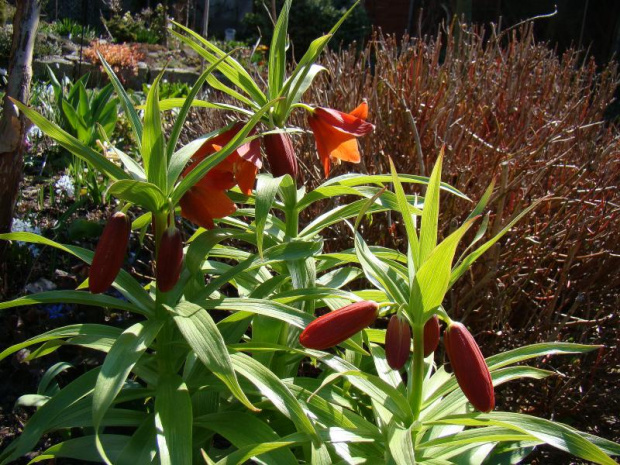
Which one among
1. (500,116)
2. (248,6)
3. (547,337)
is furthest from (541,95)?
(248,6)

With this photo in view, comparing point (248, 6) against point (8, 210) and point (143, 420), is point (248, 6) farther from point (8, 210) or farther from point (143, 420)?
point (143, 420)

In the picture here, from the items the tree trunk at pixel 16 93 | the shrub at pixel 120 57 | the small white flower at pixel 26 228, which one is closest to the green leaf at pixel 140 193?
the tree trunk at pixel 16 93

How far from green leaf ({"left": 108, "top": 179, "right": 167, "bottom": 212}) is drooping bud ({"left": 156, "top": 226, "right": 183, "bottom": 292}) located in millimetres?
51

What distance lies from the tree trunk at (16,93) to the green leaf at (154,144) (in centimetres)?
166

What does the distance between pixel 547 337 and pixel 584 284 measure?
0.33 m

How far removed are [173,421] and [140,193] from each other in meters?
0.41

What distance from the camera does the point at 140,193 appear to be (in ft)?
3.70

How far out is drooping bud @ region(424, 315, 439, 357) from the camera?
3.62ft

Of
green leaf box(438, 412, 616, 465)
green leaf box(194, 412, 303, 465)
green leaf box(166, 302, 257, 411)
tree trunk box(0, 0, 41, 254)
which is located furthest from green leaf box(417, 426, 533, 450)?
tree trunk box(0, 0, 41, 254)

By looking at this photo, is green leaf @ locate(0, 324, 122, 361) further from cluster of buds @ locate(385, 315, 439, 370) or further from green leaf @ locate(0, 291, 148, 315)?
cluster of buds @ locate(385, 315, 439, 370)

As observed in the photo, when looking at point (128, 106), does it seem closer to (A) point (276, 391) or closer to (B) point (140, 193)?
(B) point (140, 193)

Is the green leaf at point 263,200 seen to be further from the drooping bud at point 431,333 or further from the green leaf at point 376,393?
the drooping bud at point 431,333

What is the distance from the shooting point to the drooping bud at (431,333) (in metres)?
1.10

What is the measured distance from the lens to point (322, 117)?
144cm
